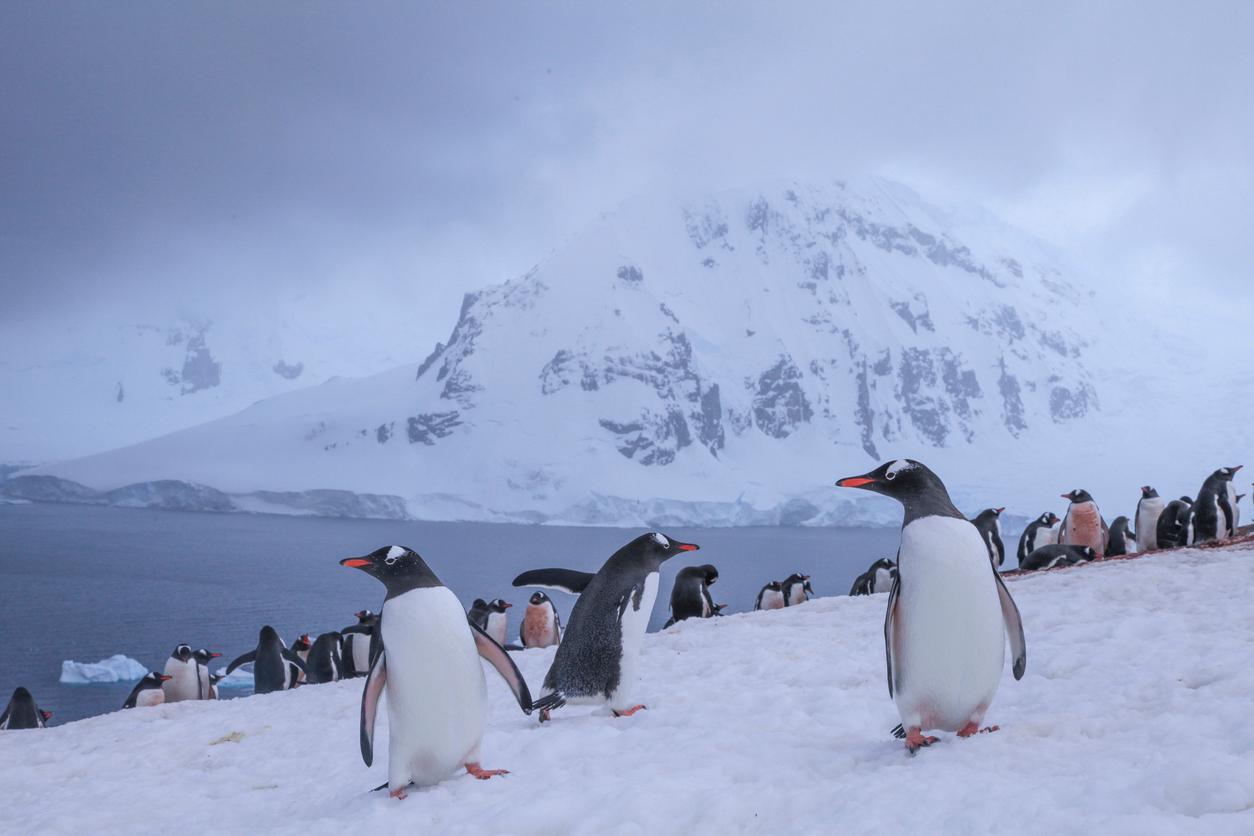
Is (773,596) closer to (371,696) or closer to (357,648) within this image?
(357,648)

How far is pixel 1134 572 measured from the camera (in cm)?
943

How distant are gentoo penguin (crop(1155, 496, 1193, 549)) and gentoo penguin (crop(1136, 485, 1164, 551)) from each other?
0.66 meters

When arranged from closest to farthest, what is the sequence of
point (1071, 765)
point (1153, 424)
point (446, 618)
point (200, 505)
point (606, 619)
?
point (1071, 765), point (446, 618), point (606, 619), point (200, 505), point (1153, 424)

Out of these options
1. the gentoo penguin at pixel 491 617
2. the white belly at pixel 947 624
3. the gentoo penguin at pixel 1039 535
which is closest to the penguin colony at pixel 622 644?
the white belly at pixel 947 624

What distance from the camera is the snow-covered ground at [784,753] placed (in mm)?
3213

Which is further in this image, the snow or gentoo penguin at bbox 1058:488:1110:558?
the snow

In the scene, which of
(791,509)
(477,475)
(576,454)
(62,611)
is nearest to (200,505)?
(477,475)

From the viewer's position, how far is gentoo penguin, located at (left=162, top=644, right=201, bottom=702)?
15094 mm

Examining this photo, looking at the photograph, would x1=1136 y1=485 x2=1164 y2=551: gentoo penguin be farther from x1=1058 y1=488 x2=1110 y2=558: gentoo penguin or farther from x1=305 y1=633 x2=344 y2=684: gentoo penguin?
x1=305 y1=633 x2=344 y2=684: gentoo penguin

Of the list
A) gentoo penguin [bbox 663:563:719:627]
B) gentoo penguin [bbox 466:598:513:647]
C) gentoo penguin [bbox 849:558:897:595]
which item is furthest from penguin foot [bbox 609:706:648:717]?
gentoo penguin [bbox 466:598:513:647]

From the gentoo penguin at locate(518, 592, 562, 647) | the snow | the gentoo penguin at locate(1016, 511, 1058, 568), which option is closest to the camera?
the gentoo penguin at locate(518, 592, 562, 647)

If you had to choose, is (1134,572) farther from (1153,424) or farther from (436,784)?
(1153,424)

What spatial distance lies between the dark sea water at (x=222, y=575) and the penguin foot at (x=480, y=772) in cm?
2677

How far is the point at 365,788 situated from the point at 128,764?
304 cm
